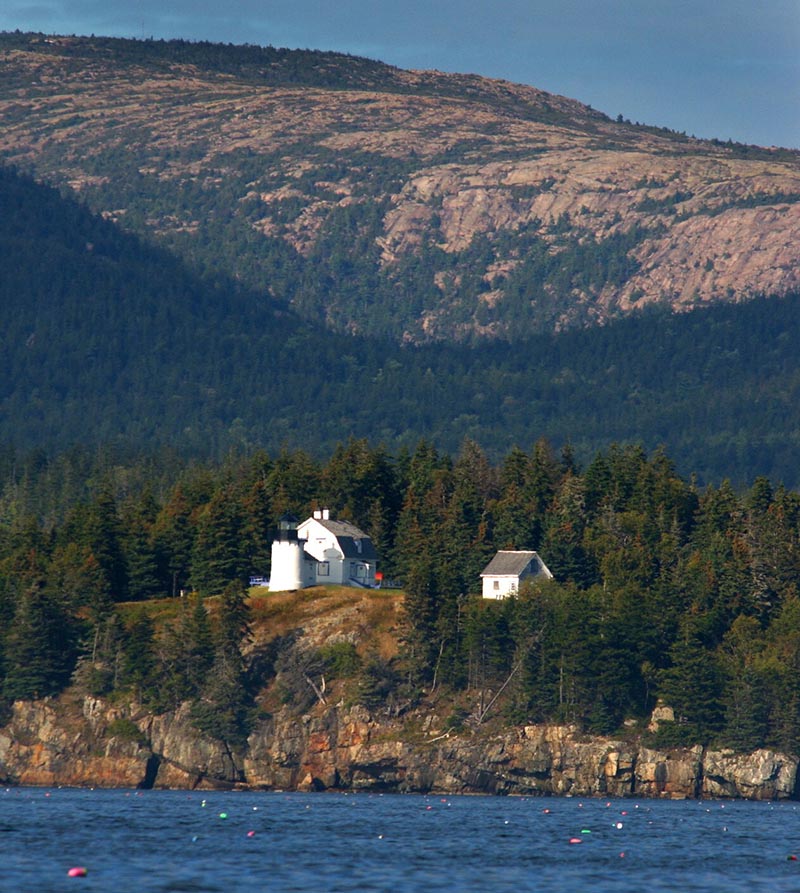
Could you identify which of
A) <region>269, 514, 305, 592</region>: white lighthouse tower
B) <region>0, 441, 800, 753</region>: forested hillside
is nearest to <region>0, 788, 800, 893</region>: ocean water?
<region>0, 441, 800, 753</region>: forested hillside

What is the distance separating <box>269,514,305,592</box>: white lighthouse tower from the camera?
192250 millimetres

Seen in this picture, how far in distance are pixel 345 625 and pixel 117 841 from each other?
72252 mm

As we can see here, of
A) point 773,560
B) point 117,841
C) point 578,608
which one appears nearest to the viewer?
point 117,841

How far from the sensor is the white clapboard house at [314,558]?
192500mm

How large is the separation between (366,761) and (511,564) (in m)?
30.5

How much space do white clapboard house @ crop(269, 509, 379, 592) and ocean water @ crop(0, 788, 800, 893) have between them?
132 feet

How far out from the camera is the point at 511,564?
639 ft

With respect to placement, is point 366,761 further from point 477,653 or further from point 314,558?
point 314,558

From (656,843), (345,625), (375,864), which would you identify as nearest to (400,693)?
(345,625)

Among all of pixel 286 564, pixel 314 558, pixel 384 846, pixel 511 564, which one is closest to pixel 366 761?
pixel 286 564

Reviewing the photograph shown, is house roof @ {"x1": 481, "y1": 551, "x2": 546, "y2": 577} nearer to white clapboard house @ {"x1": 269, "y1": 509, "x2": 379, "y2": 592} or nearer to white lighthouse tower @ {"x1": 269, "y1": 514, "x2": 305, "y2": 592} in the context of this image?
white clapboard house @ {"x1": 269, "y1": 509, "x2": 379, "y2": 592}

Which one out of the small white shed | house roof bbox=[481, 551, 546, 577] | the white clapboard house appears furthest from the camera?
house roof bbox=[481, 551, 546, 577]

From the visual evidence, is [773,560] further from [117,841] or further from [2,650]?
[117,841]

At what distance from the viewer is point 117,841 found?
4402 inches
